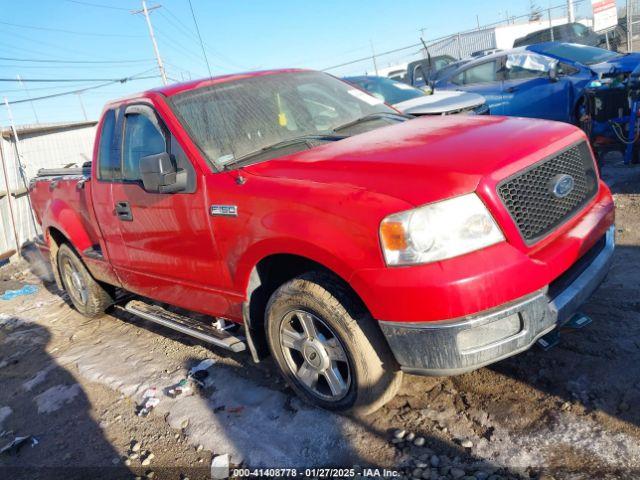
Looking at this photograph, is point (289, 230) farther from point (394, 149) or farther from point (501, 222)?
point (501, 222)

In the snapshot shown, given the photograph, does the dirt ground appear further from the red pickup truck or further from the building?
Answer: the building

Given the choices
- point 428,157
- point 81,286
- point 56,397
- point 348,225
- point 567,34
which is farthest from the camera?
point 567,34

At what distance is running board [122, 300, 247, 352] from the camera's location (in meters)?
3.33

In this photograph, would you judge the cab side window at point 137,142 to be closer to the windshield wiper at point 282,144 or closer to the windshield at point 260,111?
the windshield at point 260,111

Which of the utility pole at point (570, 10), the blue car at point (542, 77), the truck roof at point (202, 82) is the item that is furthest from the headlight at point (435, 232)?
the utility pole at point (570, 10)

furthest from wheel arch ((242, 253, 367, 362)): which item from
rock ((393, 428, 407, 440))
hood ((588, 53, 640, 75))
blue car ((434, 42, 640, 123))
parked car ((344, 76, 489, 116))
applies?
blue car ((434, 42, 640, 123))

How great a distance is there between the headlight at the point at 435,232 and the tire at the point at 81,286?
12.8ft

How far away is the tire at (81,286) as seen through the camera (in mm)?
5227

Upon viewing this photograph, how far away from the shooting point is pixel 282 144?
3324 mm

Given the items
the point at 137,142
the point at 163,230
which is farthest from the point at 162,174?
the point at 137,142

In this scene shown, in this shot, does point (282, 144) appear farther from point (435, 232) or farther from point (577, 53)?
point (577, 53)

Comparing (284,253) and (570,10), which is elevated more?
(570,10)

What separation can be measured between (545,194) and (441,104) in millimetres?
4806

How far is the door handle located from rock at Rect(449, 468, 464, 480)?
2.76 metres
